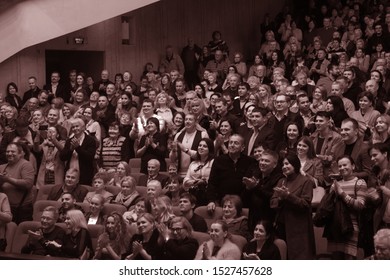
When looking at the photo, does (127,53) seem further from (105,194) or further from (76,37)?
(105,194)

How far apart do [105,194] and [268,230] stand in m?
1.61

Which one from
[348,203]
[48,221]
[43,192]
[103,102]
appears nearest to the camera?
[348,203]

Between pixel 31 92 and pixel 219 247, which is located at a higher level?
pixel 31 92

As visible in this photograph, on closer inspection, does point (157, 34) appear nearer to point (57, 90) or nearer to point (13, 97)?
point (57, 90)

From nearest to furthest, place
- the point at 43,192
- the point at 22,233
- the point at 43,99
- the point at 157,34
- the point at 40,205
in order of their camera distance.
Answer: the point at 22,233 → the point at 40,205 → the point at 43,192 → the point at 43,99 → the point at 157,34

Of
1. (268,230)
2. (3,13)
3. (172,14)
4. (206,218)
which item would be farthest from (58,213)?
(172,14)

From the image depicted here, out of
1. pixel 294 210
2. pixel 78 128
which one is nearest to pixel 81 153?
pixel 78 128

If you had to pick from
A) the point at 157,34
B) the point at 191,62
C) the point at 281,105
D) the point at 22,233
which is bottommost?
the point at 22,233

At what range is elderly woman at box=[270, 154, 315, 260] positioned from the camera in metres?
4.56

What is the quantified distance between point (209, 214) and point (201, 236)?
544 mm

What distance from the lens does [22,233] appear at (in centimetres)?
533

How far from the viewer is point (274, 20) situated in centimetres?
1266

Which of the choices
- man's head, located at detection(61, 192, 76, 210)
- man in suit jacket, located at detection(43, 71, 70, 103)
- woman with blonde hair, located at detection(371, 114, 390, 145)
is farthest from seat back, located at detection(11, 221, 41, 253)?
man in suit jacket, located at detection(43, 71, 70, 103)

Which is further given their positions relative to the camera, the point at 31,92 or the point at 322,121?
the point at 31,92
